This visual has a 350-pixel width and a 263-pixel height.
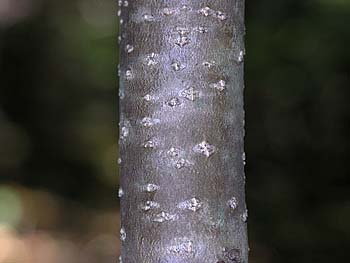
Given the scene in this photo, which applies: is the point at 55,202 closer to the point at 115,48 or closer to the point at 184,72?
the point at 115,48

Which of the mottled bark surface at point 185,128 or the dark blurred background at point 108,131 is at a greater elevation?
the dark blurred background at point 108,131

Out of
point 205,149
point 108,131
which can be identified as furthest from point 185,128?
point 108,131

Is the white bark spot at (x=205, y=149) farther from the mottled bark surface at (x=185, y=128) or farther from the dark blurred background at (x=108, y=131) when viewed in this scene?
the dark blurred background at (x=108, y=131)

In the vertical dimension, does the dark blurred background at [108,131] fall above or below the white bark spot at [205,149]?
above

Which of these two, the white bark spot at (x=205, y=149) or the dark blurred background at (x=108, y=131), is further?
the dark blurred background at (x=108, y=131)

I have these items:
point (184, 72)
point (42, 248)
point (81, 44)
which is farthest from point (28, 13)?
point (184, 72)

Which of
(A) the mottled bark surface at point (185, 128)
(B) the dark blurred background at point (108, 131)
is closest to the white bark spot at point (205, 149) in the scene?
(A) the mottled bark surface at point (185, 128)
